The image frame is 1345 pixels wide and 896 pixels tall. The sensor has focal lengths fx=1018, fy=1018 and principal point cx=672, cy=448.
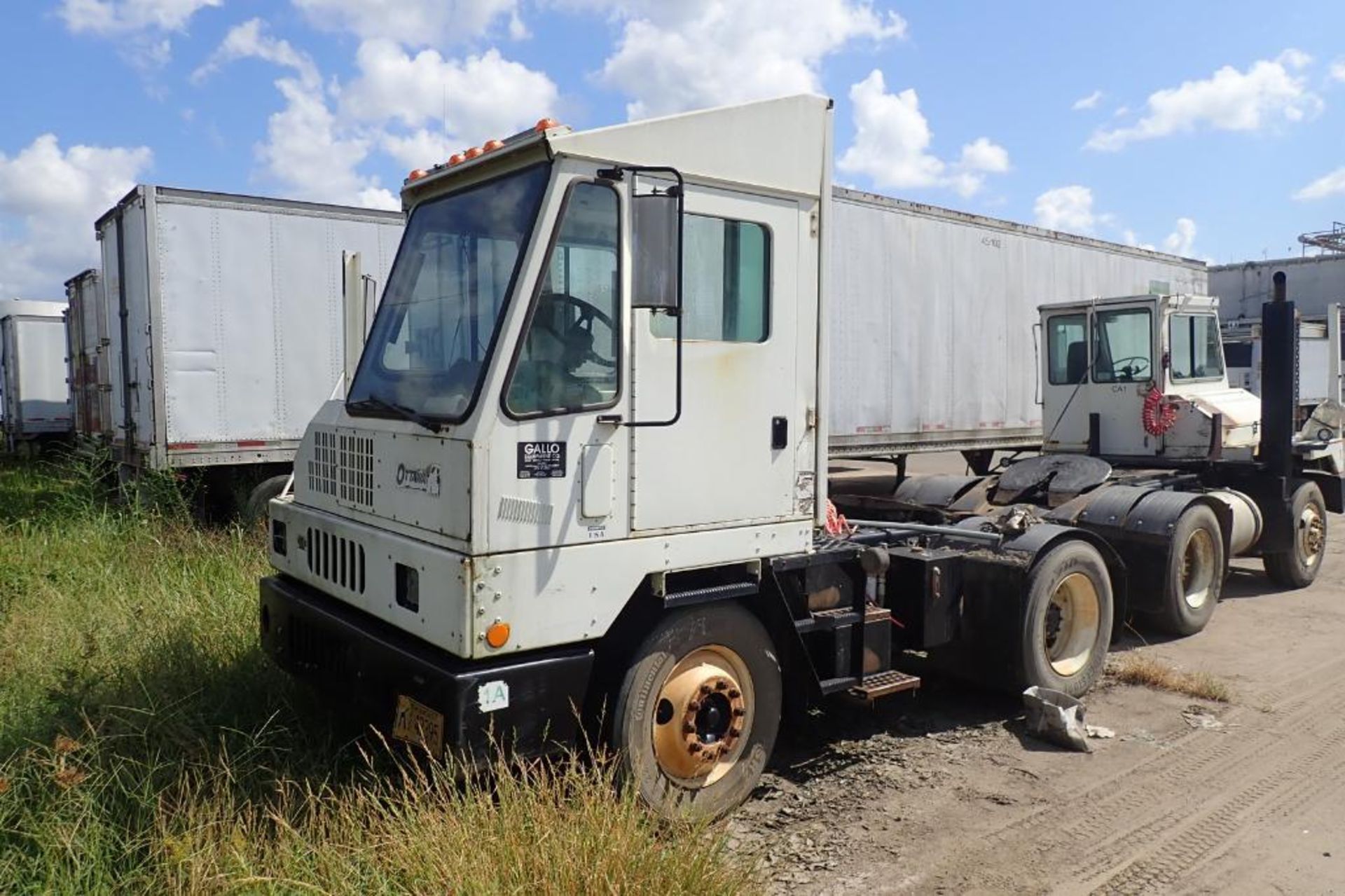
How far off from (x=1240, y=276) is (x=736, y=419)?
95.8 feet

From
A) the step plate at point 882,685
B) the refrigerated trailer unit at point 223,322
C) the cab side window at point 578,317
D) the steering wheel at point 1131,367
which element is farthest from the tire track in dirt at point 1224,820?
the refrigerated trailer unit at point 223,322

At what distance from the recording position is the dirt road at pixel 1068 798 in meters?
3.87

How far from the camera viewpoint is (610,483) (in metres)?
3.82

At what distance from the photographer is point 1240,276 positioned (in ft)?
93.3

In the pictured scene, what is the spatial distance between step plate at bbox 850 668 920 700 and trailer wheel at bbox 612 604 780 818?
0.46 meters

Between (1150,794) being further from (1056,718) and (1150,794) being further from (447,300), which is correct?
(447,300)

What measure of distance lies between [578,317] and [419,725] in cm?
157

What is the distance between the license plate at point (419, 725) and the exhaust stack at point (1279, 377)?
25.0 ft

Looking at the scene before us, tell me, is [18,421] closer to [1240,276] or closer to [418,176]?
[418,176]

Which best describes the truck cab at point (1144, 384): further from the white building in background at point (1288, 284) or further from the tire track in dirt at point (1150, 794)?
the white building in background at point (1288, 284)

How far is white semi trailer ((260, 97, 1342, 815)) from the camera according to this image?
3.60 m

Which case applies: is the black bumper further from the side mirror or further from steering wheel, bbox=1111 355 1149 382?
steering wheel, bbox=1111 355 1149 382

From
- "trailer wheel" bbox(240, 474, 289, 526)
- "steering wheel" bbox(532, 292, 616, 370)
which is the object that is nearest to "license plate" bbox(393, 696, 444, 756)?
"steering wheel" bbox(532, 292, 616, 370)

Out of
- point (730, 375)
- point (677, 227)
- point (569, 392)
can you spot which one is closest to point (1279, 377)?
point (730, 375)
